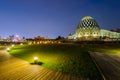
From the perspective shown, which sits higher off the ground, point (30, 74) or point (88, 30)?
point (88, 30)

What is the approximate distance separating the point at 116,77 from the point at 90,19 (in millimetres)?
100181

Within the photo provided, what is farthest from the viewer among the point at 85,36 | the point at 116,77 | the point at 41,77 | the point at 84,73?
the point at 85,36

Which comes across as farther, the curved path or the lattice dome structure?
the lattice dome structure

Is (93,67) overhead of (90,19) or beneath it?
beneath

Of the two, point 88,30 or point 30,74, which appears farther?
point 88,30

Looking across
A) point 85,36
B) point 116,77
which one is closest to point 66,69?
point 116,77

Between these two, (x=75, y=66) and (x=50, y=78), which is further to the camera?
(x=75, y=66)

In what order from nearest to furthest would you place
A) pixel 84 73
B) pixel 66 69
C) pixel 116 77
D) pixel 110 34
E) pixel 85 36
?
pixel 116 77
pixel 84 73
pixel 66 69
pixel 85 36
pixel 110 34

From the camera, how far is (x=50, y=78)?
9367 millimetres

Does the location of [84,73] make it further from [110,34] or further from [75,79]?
[110,34]

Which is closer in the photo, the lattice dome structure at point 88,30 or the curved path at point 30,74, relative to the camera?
the curved path at point 30,74

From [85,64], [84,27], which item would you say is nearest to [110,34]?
[84,27]

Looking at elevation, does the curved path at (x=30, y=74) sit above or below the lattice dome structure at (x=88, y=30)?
below

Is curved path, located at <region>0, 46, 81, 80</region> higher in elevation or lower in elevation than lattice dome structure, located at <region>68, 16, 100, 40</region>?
lower
